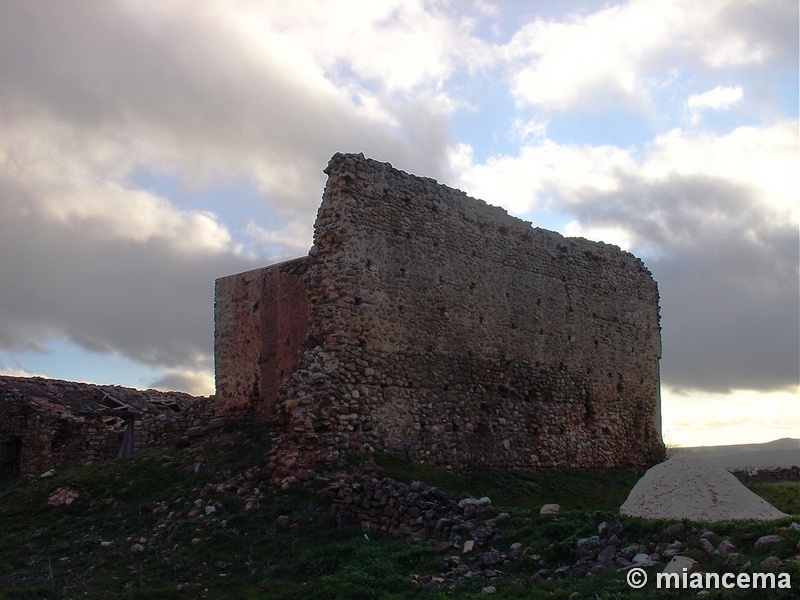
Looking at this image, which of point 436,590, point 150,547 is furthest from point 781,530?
point 150,547

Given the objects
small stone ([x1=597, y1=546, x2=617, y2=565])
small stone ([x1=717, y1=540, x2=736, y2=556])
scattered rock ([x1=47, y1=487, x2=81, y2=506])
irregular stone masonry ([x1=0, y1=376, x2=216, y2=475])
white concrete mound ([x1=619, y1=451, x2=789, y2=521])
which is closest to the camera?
small stone ([x1=717, y1=540, x2=736, y2=556])

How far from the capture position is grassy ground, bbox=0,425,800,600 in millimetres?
7762

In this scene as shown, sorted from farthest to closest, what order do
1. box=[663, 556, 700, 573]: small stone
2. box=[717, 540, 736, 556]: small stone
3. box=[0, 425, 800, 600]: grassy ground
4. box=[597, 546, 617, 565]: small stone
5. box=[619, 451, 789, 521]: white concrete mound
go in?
1. box=[619, 451, 789, 521]: white concrete mound
2. box=[0, 425, 800, 600]: grassy ground
3. box=[597, 546, 617, 565]: small stone
4. box=[717, 540, 736, 556]: small stone
5. box=[663, 556, 700, 573]: small stone

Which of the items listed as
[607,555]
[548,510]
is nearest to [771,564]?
[607,555]

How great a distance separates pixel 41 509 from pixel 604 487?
11205 mm

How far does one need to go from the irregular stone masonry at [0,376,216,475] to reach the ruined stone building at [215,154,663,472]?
2510mm

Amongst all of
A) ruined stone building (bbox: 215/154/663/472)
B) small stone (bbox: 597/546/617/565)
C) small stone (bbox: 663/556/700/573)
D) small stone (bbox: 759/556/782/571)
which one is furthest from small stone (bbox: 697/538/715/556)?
ruined stone building (bbox: 215/154/663/472)

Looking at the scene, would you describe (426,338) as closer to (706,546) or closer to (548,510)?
(548,510)

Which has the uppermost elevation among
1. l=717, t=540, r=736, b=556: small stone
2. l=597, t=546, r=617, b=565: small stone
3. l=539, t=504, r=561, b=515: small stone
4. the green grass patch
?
l=539, t=504, r=561, b=515: small stone

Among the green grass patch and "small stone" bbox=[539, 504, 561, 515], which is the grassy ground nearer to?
"small stone" bbox=[539, 504, 561, 515]

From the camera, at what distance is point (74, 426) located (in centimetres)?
1898

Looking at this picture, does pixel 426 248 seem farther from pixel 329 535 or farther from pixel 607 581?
pixel 607 581

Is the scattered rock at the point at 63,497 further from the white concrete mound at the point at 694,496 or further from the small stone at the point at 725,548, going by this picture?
the small stone at the point at 725,548

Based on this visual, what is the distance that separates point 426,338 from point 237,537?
225 inches
